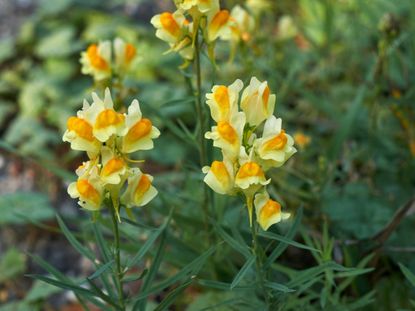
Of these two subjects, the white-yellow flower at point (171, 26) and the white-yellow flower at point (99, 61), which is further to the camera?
the white-yellow flower at point (99, 61)

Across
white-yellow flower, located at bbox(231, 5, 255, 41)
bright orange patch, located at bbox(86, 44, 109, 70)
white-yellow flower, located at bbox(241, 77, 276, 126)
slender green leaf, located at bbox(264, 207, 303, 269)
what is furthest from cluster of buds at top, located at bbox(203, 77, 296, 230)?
white-yellow flower, located at bbox(231, 5, 255, 41)

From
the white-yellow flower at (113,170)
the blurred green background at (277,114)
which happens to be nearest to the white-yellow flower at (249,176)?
the white-yellow flower at (113,170)

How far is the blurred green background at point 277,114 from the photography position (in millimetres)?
1894

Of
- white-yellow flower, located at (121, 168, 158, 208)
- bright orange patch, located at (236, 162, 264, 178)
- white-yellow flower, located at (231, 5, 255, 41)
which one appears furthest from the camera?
white-yellow flower, located at (231, 5, 255, 41)

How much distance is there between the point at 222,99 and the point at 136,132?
178mm

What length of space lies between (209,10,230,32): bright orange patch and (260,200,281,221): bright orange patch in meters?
0.47

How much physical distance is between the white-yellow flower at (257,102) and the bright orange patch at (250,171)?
4.9 inches

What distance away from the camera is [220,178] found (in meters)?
1.26

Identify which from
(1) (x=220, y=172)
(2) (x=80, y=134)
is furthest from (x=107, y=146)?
(1) (x=220, y=172)

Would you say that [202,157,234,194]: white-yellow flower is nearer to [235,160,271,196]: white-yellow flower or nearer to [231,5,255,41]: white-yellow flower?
[235,160,271,196]: white-yellow flower

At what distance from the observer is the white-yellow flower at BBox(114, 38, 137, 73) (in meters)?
1.85

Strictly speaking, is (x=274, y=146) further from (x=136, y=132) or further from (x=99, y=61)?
(x=99, y=61)

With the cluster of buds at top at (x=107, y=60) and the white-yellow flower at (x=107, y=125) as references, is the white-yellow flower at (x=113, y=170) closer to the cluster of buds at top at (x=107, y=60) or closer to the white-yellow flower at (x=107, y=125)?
the white-yellow flower at (x=107, y=125)

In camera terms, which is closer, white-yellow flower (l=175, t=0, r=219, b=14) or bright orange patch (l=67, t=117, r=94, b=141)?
bright orange patch (l=67, t=117, r=94, b=141)
